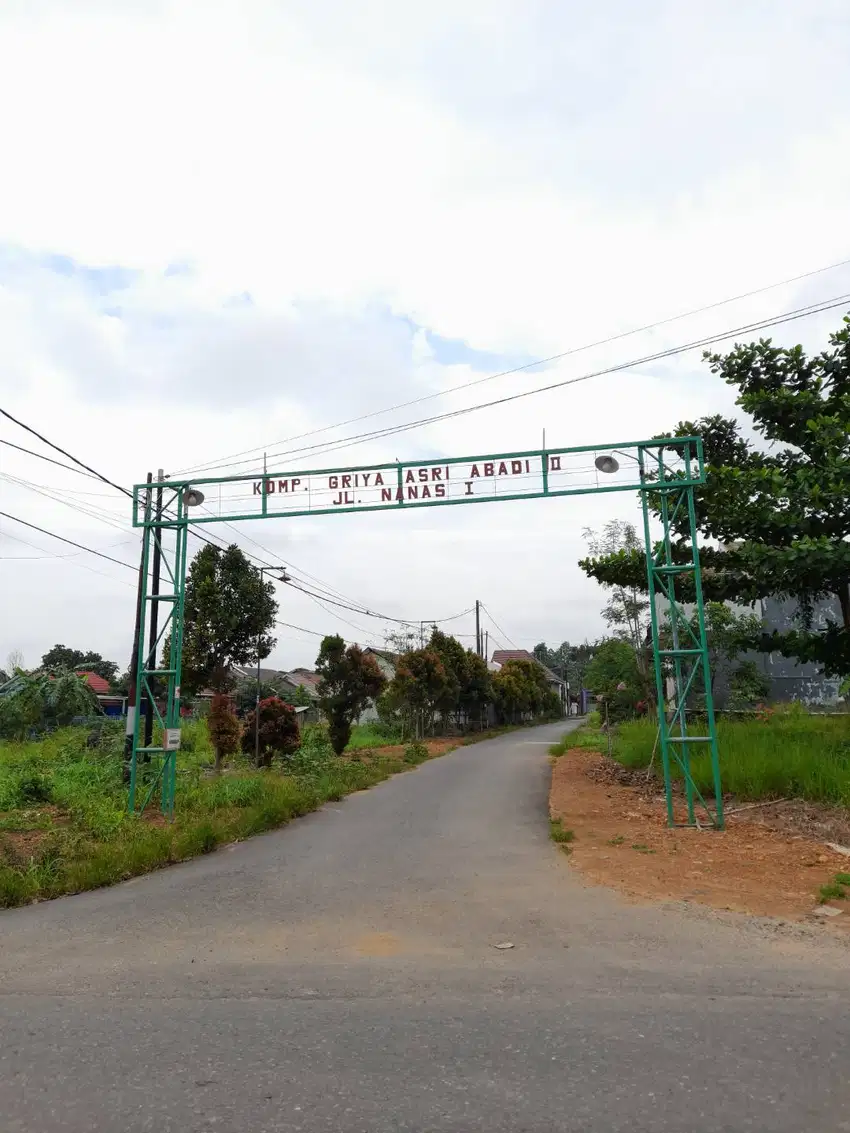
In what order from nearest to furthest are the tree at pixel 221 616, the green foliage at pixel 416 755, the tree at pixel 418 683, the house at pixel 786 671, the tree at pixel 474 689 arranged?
the tree at pixel 221 616 < the green foliage at pixel 416 755 < the house at pixel 786 671 < the tree at pixel 418 683 < the tree at pixel 474 689

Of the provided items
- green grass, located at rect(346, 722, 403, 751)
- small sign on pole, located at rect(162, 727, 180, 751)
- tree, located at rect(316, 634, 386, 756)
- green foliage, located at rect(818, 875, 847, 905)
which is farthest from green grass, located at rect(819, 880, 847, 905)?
green grass, located at rect(346, 722, 403, 751)

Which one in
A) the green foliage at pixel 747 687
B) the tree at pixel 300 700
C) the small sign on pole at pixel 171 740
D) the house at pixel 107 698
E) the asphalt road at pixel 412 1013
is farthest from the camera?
the tree at pixel 300 700

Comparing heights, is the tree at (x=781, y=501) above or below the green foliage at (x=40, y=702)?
above

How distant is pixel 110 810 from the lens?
12.3 m

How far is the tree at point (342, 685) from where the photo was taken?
2502cm

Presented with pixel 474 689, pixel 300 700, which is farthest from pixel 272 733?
pixel 474 689

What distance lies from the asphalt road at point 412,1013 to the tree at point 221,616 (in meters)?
14.2

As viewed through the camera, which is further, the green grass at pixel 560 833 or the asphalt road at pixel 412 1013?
the green grass at pixel 560 833

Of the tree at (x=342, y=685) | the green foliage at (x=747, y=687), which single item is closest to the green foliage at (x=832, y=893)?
the green foliage at (x=747, y=687)

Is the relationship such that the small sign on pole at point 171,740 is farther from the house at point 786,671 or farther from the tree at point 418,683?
the tree at point 418,683

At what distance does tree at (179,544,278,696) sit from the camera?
73.4ft

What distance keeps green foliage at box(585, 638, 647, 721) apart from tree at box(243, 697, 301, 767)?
46.8ft

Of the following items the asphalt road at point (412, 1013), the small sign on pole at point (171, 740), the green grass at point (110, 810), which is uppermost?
the small sign on pole at point (171, 740)

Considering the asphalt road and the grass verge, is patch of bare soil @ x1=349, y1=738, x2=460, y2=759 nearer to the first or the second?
the grass verge
